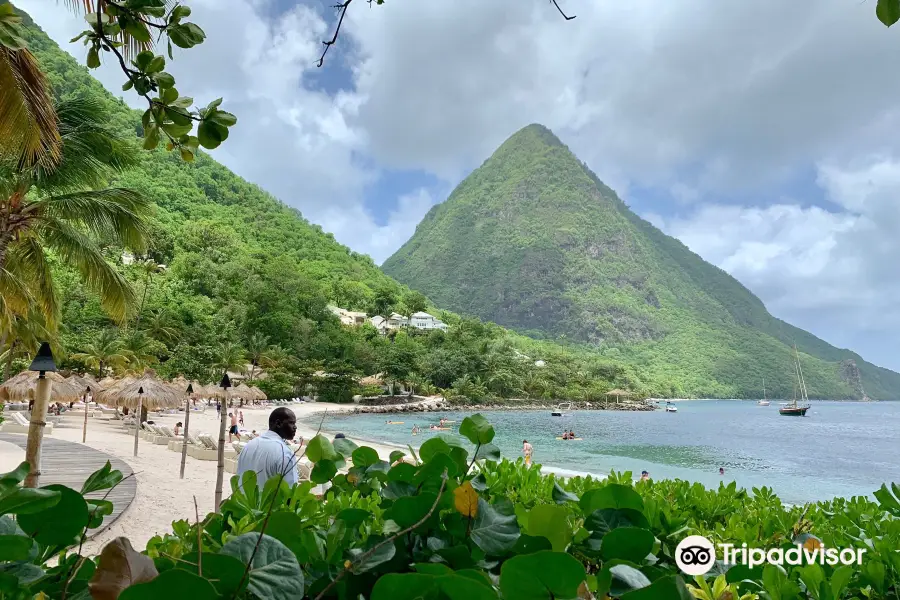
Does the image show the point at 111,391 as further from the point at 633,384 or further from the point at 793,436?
the point at 633,384

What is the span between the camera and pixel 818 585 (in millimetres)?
738

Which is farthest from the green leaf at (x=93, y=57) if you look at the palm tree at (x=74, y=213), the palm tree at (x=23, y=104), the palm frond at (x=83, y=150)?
the palm frond at (x=83, y=150)

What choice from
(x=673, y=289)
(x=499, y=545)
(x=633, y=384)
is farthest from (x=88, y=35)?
(x=673, y=289)

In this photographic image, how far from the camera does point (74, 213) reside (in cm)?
793

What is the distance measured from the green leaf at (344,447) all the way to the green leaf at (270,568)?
58 centimetres

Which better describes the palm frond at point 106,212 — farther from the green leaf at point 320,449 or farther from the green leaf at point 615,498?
the green leaf at point 615,498

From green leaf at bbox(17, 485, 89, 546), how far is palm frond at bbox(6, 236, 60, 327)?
940 cm

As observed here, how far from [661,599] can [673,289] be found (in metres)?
147

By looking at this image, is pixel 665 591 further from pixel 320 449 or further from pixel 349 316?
pixel 349 316

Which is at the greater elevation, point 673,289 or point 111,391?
point 673,289

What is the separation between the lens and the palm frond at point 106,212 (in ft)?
25.8

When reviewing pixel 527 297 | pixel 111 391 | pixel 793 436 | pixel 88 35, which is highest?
pixel 527 297

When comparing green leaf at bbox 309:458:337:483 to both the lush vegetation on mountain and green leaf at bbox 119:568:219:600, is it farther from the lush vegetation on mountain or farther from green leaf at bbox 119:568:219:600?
the lush vegetation on mountain

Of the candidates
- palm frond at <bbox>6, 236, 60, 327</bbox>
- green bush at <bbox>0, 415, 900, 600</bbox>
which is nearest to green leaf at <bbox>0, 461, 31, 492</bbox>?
green bush at <bbox>0, 415, 900, 600</bbox>
